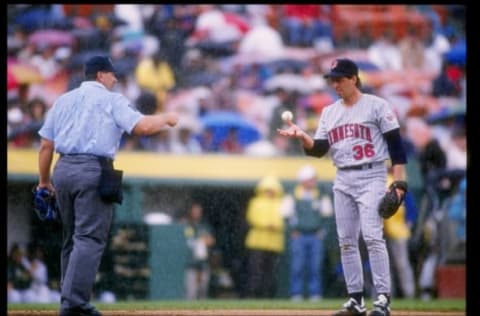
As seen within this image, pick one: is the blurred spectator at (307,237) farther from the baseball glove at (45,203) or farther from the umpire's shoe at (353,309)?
the baseball glove at (45,203)

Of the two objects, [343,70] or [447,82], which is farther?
[447,82]

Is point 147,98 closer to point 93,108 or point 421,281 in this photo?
point 421,281

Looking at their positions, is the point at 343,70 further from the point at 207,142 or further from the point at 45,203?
the point at 207,142

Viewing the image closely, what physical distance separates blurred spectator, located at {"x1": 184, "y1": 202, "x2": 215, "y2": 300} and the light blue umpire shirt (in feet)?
20.2

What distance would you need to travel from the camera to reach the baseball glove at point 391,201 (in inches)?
317

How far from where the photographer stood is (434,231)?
577 inches

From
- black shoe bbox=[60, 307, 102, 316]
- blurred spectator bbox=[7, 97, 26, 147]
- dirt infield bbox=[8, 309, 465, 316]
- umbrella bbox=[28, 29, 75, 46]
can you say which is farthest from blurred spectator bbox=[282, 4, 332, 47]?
→ black shoe bbox=[60, 307, 102, 316]

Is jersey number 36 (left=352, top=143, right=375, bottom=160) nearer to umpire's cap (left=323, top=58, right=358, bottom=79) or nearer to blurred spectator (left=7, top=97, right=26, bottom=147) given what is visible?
umpire's cap (left=323, top=58, right=358, bottom=79)

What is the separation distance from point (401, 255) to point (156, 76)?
3.84 meters

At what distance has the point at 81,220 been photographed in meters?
7.55

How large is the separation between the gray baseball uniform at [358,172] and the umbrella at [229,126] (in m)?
6.35

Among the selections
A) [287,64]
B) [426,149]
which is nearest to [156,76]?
[287,64]

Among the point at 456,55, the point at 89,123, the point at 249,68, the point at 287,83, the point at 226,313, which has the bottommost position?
the point at 226,313
